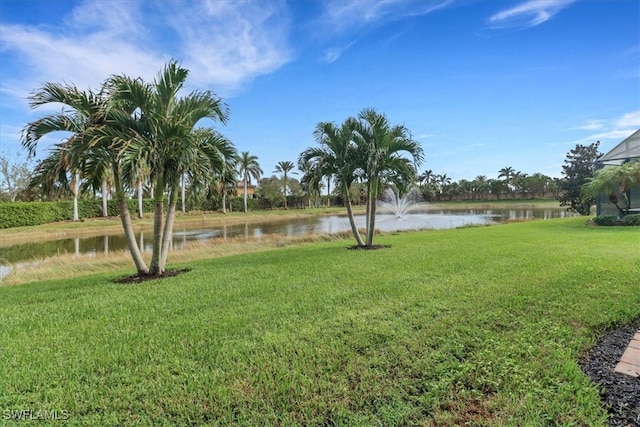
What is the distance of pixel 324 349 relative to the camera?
3.31 metres

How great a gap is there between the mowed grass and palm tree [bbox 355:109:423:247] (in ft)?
16.6

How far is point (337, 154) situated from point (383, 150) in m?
1.50

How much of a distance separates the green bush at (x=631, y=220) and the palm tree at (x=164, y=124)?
18371 millimetres

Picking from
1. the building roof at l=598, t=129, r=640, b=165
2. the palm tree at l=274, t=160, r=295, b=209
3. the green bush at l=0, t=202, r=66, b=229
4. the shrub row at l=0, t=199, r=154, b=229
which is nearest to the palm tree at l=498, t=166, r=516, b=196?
the palm tree at l=274, t=160, r=295, b=209

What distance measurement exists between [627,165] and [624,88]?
6.13 m

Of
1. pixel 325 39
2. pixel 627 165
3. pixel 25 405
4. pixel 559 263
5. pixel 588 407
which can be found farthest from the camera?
pixel 627 165

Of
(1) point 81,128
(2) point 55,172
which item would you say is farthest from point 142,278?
(1) point 81,128

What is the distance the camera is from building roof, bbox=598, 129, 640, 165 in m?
16.4

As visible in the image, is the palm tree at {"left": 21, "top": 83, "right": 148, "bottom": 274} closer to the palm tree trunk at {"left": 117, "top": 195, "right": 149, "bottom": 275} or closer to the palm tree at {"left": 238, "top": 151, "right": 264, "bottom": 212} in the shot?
the palm tree trunk at {"left": 117, "top": 195, "right": 149, "bottom": 275}

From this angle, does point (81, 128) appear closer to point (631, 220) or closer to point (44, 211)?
point (631, 220)

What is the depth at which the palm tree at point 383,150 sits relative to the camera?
1056cm

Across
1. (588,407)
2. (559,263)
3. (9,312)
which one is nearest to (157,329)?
(9,312)

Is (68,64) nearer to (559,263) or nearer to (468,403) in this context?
(468,403)

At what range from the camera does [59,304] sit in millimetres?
5516
